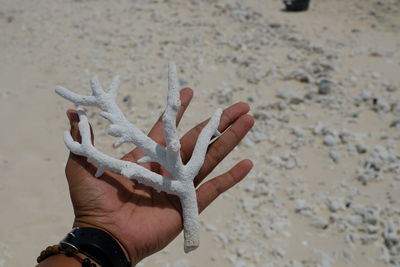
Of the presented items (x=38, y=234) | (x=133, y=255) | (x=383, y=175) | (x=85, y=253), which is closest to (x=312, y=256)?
(x=383, y=175)

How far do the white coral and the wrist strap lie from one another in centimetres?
36

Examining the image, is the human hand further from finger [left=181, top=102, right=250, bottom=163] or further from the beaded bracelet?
A: the beaded bracelet

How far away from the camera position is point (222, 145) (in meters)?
2.74

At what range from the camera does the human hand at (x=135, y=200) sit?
7.63ft

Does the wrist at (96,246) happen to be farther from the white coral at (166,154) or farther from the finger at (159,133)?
the finger at (159,133)

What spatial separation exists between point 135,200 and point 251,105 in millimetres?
3302

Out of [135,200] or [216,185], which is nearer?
[135,200]

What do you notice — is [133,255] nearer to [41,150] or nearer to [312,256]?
[312,256]

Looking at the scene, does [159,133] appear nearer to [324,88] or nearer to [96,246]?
[96,246]

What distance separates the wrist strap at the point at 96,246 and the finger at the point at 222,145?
2.40 feet

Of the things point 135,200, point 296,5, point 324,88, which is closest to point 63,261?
point 135,200

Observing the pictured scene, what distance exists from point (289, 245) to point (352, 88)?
303 centimetres

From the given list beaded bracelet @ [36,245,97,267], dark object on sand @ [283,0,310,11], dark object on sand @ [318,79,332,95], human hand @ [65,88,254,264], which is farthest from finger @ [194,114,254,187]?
dark object on sand @ [283,0,310,11]

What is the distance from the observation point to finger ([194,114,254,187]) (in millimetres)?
2711
